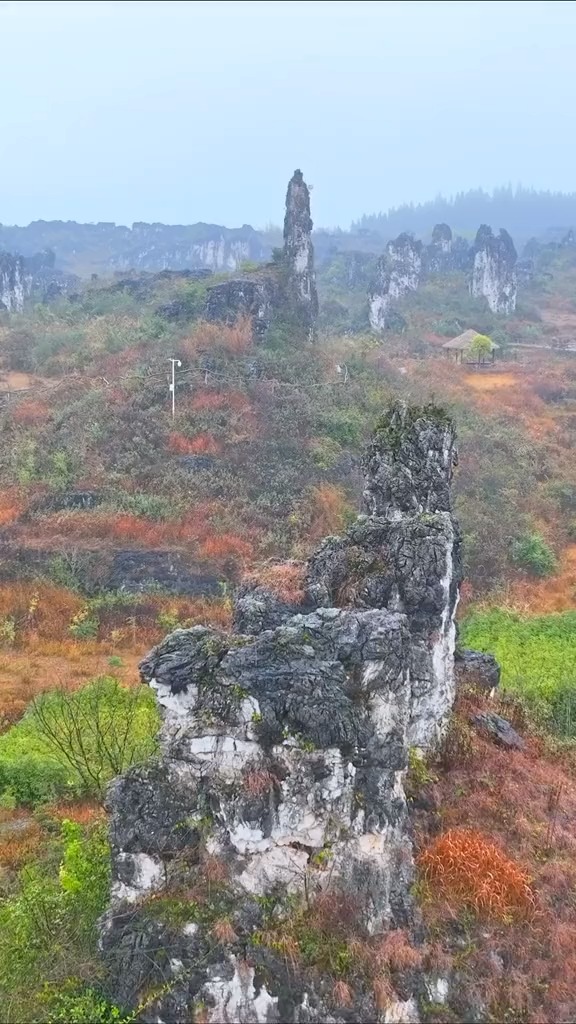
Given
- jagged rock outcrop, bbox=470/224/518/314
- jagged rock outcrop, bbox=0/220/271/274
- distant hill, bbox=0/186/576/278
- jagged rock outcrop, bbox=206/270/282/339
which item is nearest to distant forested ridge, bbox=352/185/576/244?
distant hill, bbox=0/186/576/278

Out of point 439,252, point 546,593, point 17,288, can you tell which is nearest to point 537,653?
point 546,593

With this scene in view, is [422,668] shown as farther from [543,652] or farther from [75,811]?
[543,652]

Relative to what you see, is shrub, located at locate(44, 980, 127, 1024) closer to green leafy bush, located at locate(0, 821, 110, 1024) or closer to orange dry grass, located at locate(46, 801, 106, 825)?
green leafy bush, located at locate(0, 821, 110, 1024)

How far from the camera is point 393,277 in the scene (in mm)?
61562

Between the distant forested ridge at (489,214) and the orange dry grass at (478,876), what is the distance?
5781 inches

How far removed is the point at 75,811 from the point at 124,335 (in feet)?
87.7

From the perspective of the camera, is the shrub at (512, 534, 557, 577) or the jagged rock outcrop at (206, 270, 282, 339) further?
the jagged rock outcrop at (206, 270, 282, 339)

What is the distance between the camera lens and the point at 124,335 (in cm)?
3444

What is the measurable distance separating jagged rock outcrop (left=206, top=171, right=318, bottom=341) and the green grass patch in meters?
20.5

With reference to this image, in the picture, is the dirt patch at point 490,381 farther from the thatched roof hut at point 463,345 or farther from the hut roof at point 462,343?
Answer: the hut roof at point 462,343

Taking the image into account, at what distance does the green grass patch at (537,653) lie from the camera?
13.9m

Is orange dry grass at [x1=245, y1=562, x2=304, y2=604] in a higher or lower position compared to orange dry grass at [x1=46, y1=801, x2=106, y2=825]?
higher

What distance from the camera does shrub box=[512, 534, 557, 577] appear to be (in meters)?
22.6

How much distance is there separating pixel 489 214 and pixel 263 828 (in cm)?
18220
